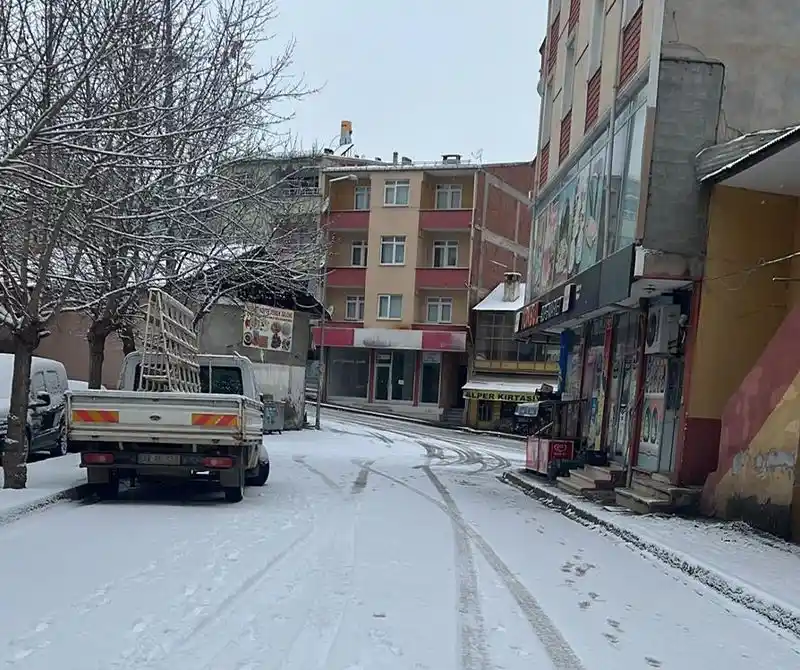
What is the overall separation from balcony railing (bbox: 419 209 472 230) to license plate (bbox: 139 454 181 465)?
35.6m

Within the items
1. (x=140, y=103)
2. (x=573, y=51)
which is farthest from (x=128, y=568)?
(x=573, y=51)

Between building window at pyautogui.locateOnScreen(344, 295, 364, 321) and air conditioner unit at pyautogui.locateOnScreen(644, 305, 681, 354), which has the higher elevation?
building window at pyautogui.locateOnScreen(344, 295, 364, 321)

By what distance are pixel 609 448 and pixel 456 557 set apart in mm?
8109

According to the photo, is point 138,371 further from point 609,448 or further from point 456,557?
point 609,448

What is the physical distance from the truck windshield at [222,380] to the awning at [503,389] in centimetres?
2911

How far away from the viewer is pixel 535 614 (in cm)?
640

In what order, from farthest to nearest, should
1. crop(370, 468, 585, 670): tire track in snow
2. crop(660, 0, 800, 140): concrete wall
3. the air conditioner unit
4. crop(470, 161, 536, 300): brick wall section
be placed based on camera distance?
crop(470, 161, 536, 300): brick wall section → the air conditioner unit → crop(660, 0, 800, 140): concrete wall → crop(370, 468, 585, 670): tire track in snow

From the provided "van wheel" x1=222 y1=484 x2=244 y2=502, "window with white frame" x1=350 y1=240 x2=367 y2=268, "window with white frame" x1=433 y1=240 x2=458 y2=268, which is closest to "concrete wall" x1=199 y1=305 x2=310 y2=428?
"window with white frame" x1=350 y1=240 x2=367 y2=268

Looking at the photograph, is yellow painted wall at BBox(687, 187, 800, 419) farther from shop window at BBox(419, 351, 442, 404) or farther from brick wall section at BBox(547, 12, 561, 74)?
shop window at BBox(419, 351, 442, 404)

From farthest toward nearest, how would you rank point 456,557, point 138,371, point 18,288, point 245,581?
point 138,371 < point 18,288 < point 456,557 < point 245,581

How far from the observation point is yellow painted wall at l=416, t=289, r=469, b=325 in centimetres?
4588

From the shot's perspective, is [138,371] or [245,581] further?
[138,371]

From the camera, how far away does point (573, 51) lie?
64.2ft

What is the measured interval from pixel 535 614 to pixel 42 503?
275 inches
